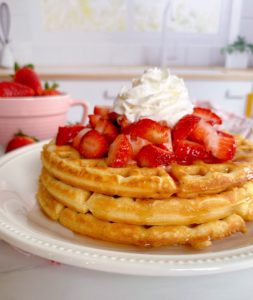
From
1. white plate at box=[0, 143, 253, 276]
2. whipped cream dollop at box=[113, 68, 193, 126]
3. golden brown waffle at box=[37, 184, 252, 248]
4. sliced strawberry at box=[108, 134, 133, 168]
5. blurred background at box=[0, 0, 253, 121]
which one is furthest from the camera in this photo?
blurred background at box=[0, 0, 253, 121]

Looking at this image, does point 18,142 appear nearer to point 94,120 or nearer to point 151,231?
point 94,120

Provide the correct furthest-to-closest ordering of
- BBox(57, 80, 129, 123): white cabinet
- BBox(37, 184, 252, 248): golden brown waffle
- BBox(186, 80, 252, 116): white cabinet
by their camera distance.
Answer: BBox(186, 80, 252, 116): white cabinet
BBox(57, 80, 129, 123): white cabinet
BBox(37, 184, 252, 248): golden brown waffle

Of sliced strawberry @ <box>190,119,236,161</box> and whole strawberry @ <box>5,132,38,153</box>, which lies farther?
whole strawberry @ <box>5,132,38,153</box>

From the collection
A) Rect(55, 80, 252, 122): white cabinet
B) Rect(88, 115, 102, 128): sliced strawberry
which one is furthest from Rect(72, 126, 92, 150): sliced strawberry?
Rect(55, 80, 252, 122): white cabinet

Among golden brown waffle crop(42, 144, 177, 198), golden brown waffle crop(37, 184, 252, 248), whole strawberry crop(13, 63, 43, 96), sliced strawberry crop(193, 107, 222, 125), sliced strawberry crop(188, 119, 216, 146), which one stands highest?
whole strawberry crop(13, 63, 43, 96)

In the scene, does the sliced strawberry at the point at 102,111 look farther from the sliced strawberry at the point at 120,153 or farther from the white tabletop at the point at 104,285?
the white tabletop at the point at 104,285

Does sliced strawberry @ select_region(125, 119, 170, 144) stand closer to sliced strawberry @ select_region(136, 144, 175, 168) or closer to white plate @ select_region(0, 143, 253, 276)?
sliced strawberry @ select_region(136, 144, 175, 168)

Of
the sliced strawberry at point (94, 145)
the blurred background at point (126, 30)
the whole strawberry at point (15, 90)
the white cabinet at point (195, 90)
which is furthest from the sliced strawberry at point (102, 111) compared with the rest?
the blurred background at point (126, 30)
